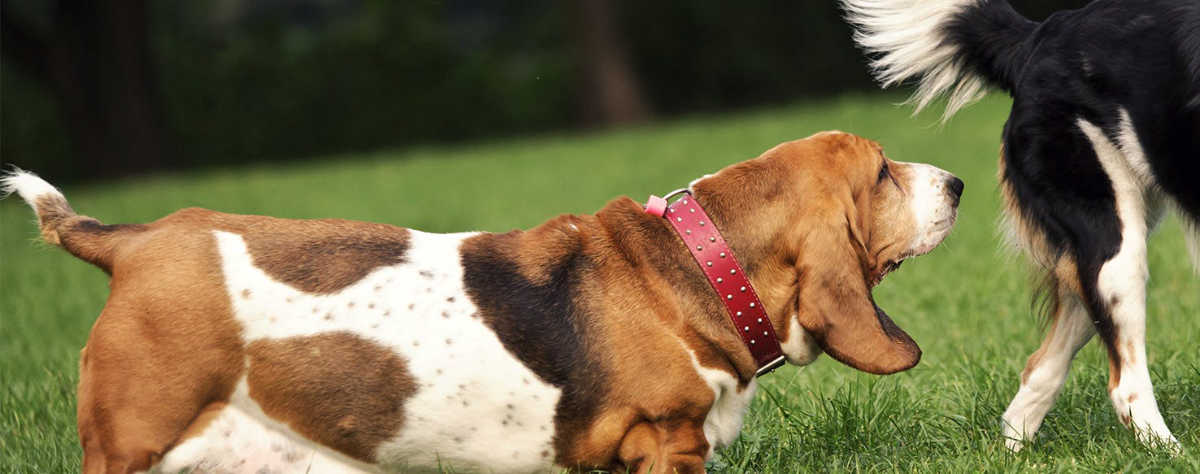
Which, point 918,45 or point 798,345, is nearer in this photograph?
point 798,345

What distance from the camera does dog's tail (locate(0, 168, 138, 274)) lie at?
139 inches

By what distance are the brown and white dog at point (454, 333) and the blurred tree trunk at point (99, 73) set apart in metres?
20.3

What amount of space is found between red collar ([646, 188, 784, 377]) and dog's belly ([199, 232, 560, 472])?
56 centimetres

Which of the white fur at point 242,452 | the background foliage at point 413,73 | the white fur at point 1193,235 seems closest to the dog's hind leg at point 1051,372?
the white fur at point 1193,235

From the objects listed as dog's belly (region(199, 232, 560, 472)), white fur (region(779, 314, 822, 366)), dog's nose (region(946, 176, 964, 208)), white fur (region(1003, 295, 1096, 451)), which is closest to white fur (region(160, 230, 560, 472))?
dog's belly (region(199, 232, 560, 472))

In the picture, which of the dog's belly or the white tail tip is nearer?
the dog's belly

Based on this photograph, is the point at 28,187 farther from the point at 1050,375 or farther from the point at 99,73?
the point at 99,73

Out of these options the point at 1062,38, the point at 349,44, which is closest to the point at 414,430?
the point at 1062,38

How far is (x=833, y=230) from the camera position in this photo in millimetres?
3561

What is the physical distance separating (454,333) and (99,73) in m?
21.3

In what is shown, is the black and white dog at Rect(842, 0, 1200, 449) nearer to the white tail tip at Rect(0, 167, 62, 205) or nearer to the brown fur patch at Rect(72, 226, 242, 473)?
the brown fur patch at Rect(72, 226, 242, 473)

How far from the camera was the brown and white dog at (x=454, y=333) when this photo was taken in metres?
3.36

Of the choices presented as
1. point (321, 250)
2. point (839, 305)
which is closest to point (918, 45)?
point (839, 305)

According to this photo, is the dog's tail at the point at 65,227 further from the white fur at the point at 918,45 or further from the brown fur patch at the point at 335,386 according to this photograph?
the white fur at the point at 918,45
